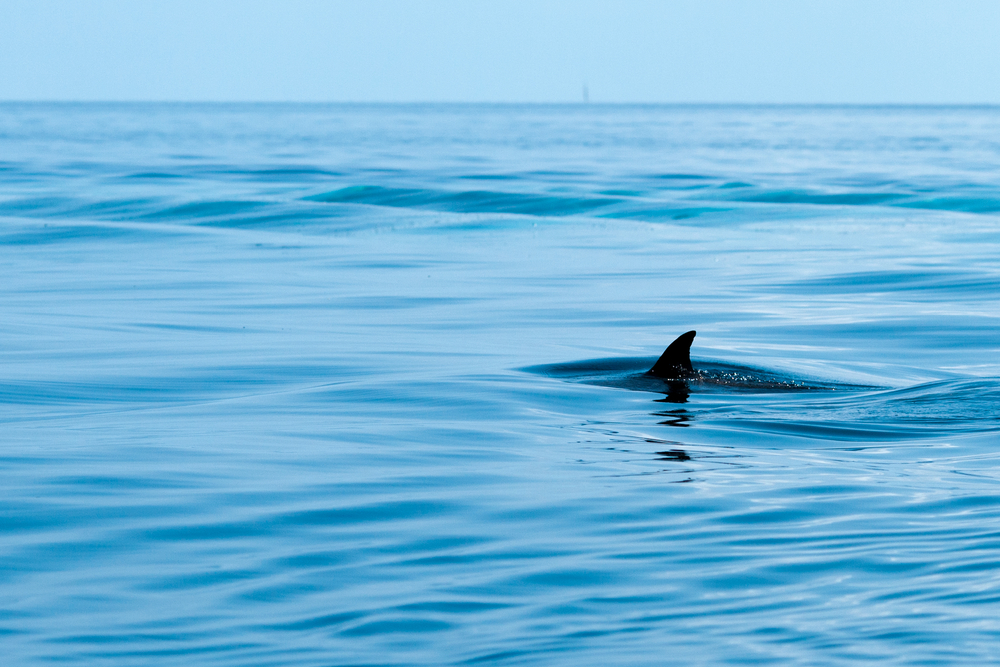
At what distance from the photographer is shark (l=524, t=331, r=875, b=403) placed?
1095 centimetres

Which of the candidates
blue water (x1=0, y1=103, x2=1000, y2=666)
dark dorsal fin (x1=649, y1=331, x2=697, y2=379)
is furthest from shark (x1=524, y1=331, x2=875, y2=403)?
blue water (x1=0, y1=103, x2=1000, y2=666)

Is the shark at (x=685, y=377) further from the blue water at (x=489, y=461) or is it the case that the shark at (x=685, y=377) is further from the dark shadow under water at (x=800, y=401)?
the blue water at (x=489, y=461)

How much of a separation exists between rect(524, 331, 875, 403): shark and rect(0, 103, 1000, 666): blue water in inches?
5.4

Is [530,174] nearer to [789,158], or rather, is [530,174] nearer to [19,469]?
[789,158]

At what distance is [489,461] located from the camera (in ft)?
28.1

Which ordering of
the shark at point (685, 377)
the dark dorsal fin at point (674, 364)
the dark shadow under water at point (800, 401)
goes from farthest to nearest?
the dark dorsal fin at point (674, 364)
the shark at point (685, 377)
the dark shadow under water at point (800, 401)

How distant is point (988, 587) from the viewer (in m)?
5.57

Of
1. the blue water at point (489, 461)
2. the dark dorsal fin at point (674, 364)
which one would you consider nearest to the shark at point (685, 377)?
the dark dorsal fin at point (674, 364)

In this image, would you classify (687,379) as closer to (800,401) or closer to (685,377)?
(685,377)

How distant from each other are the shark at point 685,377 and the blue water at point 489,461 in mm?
136

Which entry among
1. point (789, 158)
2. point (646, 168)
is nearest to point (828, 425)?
point (646, 168)

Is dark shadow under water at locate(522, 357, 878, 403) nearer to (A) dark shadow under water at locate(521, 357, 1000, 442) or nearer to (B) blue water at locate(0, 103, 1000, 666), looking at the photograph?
(A) dark shadow under water at locate(521, 357, 1000, 442)

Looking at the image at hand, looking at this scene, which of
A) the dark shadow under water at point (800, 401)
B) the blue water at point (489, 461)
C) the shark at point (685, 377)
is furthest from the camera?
the shark at point (685, 377)

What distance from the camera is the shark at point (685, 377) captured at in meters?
10.9
